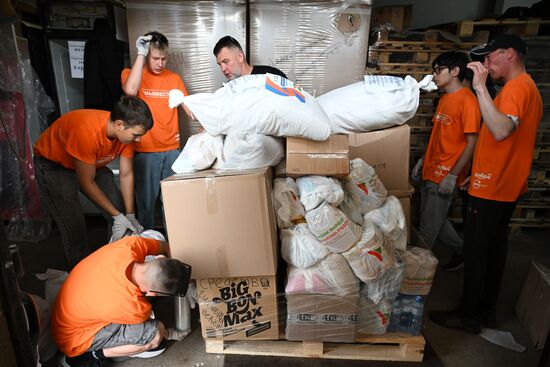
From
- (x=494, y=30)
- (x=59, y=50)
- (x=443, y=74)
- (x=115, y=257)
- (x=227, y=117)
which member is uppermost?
(x=494, y=30)

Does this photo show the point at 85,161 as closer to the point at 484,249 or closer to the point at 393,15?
the point at 484,249

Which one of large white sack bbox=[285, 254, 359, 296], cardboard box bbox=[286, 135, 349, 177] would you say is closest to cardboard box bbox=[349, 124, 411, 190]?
cardboard box bbox=[286, 135, 349, 177]

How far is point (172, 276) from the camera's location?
5.08ft

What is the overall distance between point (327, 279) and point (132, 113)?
1.38m

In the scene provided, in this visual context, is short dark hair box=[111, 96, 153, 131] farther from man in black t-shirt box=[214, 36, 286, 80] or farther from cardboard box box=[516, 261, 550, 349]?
cardboard box box=[516, 261, 550, 349]

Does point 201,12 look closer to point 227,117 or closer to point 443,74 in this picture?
point 227,117

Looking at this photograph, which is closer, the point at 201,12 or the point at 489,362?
the point at 489,362

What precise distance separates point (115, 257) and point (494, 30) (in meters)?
3.91

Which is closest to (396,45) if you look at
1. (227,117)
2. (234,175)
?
(227,117)

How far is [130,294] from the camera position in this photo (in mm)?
1648

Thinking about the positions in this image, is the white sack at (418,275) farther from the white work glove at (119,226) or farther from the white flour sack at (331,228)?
the white work glove at (119,226)

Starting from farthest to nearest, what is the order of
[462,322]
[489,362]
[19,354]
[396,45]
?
[396,45] < [462,322] < [489,362] < [19,354]

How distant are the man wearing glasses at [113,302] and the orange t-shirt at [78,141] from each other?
26.6 inches

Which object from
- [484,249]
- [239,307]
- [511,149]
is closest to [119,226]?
[239,307]
